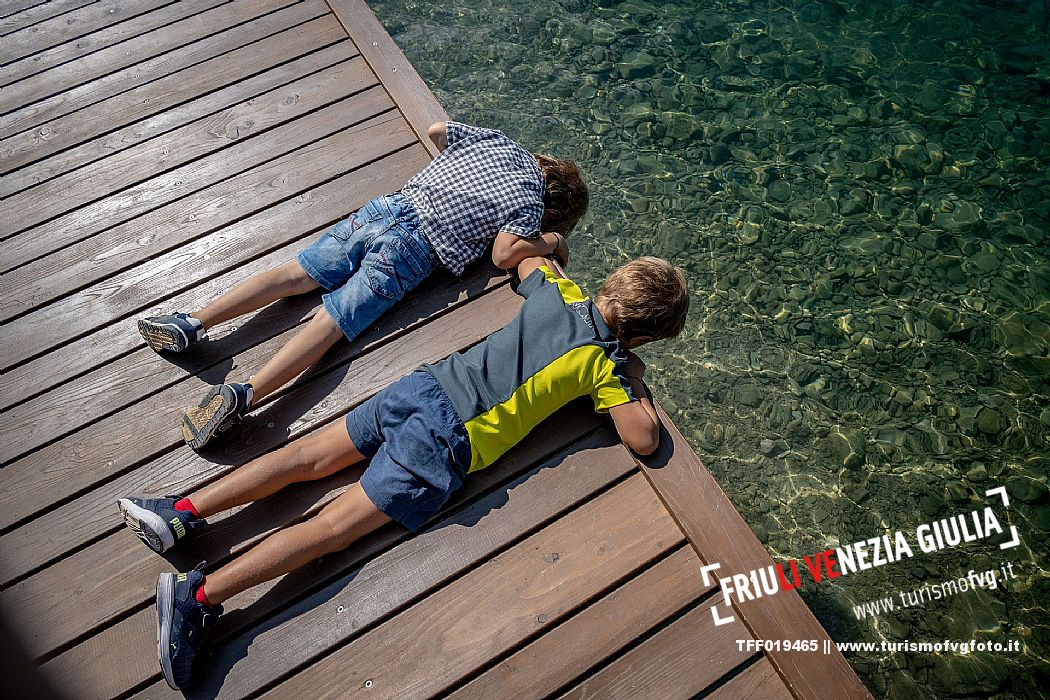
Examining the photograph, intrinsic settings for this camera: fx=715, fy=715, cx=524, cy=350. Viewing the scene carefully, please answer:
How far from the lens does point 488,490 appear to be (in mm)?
2562

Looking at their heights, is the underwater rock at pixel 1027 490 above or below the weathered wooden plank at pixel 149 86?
below

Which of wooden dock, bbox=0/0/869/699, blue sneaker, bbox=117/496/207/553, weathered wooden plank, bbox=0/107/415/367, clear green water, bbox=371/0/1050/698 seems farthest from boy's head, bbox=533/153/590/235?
blue sneaker, bbox=117/496/207/553

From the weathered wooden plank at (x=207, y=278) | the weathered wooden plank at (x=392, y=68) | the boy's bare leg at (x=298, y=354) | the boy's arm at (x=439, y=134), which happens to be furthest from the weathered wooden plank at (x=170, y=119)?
the boy's bare leg at (x=298, y=354)

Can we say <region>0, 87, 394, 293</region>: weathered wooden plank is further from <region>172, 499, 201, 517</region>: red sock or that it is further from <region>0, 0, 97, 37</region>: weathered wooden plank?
<region>0, 0, 97, 37</region>: weathered wooden plank

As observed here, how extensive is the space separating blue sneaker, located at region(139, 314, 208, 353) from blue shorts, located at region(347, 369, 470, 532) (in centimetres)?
84

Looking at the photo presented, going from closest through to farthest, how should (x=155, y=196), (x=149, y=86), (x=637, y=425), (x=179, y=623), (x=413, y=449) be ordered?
1. (x=179, y=623)
2. (x=413, y=449)
3. (x=637, y=425)
4. (x=155, y=196)
5. (x=149, y=86)

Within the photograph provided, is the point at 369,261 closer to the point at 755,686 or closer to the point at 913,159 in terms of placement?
the point at 755,686

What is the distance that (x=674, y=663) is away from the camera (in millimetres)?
2252

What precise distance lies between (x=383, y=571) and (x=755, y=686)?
1.24m

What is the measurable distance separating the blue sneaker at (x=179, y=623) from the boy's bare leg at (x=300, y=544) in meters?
0.05

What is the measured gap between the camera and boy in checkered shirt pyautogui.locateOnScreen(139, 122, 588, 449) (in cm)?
285

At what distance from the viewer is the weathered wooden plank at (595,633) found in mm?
2211

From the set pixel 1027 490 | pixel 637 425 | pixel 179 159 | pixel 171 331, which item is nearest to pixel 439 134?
pixel 179 159

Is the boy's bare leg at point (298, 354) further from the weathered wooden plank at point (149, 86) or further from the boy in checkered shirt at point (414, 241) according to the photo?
the weathered wooden plank at point (149, 86)
